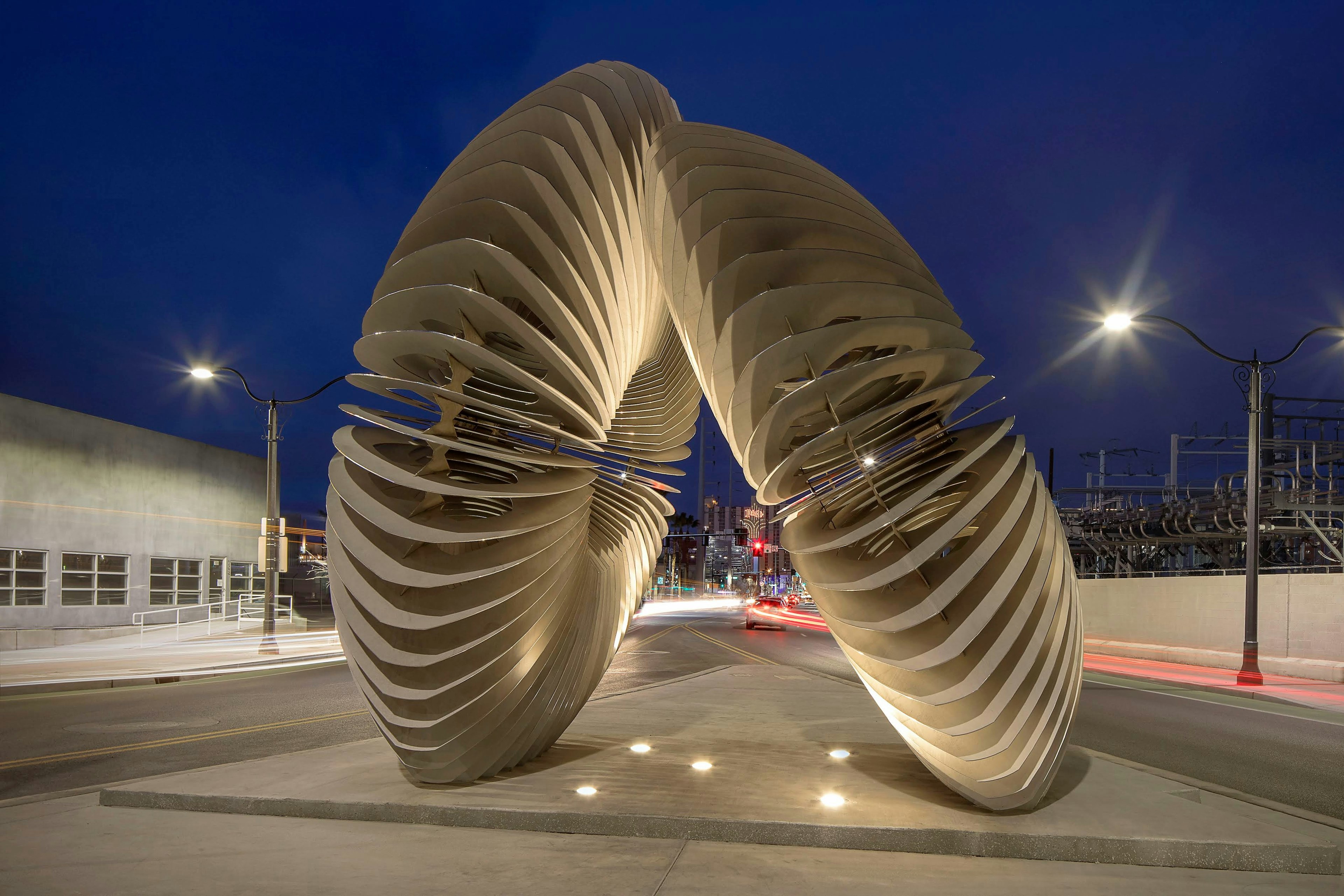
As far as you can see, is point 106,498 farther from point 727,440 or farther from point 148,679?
point 727,440

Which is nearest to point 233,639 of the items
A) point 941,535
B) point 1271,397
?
point 941,535

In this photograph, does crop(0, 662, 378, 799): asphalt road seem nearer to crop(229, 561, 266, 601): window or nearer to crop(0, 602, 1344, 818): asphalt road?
crop(0, 602, 1344, 818): asphalt road

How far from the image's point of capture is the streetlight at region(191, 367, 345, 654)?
19641mm

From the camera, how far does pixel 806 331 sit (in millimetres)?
5457

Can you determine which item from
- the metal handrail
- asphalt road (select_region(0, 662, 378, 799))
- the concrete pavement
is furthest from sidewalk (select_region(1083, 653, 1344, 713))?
the metal handrail

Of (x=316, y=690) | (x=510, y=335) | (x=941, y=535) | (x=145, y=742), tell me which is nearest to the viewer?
(x=941, y=535)

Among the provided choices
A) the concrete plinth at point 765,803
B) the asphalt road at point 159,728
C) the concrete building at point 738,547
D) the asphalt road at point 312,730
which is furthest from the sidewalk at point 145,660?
the concrete building at point 738,547

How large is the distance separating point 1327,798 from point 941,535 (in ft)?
16.5

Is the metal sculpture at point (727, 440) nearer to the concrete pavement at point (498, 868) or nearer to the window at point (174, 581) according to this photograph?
the concrete pavement at point (498, 868)

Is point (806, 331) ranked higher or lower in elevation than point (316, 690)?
higher

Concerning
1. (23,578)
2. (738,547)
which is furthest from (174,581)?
(738,547)

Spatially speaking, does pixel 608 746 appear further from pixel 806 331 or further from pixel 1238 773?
pixel 1238 773

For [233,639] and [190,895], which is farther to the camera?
[233,639]

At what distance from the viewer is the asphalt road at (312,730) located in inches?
318
